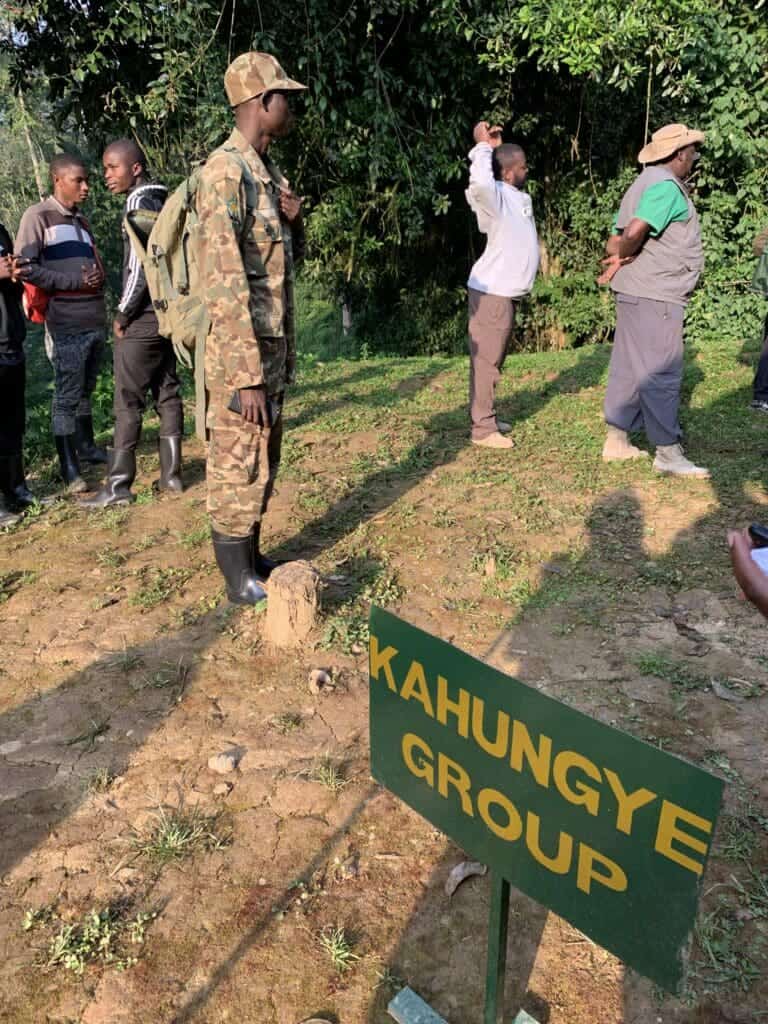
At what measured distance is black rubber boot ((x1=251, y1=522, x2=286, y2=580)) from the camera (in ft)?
11.7

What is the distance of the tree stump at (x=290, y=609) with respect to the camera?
10.6 ft

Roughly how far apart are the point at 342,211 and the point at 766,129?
5.24 m

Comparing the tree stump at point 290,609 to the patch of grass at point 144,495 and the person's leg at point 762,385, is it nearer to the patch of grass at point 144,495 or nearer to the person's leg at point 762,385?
the patch of grass at point 144,495

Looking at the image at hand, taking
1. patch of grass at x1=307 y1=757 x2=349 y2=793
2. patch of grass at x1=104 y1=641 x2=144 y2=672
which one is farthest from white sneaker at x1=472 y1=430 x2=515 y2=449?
patch of grass at x1=307 y1=757 x2=349 y2=793

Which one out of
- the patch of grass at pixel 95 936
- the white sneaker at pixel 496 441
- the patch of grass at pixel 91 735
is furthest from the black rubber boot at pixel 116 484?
the patch of grass at pixel 95 936

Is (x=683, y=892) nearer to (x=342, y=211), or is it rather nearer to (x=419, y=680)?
(x=419, y=680)

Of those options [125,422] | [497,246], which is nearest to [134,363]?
[125,422]

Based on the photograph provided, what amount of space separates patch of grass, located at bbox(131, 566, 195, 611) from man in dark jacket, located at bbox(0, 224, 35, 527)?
1.15m

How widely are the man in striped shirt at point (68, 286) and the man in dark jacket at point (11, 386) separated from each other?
259mm

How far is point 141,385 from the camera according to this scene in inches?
180

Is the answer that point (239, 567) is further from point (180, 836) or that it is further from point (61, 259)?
point (61, 259)

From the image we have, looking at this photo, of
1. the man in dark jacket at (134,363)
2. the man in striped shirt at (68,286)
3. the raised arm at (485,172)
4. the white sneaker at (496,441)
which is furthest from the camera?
the white sneaker at (496,441)

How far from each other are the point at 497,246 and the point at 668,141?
1.16m

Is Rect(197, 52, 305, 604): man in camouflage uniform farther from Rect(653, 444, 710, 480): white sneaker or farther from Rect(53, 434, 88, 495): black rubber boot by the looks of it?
Rect(653, 444, 710, 480): white sneaker
